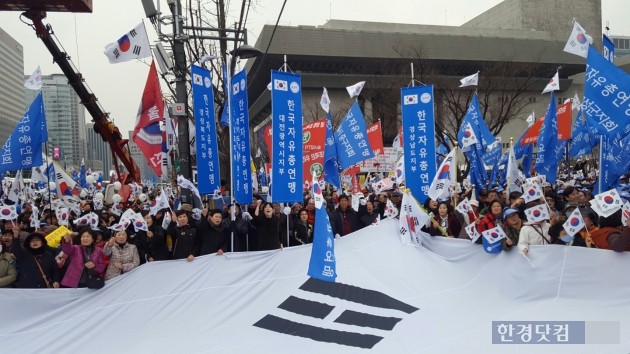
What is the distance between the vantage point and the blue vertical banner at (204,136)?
366 inches

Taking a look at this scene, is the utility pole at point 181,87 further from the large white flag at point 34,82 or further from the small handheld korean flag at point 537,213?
the small handheld korean flag at point 537,213

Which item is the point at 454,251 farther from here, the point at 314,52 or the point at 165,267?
the point at 314,52

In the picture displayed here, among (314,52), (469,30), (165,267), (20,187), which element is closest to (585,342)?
(165,267)

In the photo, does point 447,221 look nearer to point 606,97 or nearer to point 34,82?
point 606,97

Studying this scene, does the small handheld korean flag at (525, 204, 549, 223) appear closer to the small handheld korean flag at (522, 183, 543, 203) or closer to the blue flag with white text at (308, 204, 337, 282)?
the small handheld korean flag at (522, 183, 543, 203)

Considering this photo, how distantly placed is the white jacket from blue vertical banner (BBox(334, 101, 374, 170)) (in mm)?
4785

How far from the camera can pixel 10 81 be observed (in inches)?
1531

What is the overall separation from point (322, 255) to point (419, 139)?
5195 mm

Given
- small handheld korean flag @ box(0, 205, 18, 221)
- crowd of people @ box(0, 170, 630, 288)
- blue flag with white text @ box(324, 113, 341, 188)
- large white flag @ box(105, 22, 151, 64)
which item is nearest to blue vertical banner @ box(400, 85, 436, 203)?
crowd of people @ box(0, 170, 630, 288)

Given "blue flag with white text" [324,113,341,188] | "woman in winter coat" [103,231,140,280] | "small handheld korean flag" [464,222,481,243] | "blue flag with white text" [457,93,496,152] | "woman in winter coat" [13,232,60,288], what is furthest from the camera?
"blue flag with white text" [457,93,496,152]

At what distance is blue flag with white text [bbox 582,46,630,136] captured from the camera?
23.7 feet

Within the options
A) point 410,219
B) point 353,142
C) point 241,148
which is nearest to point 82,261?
point 241,148

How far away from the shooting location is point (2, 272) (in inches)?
265

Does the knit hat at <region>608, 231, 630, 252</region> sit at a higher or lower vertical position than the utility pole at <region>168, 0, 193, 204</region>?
lower
